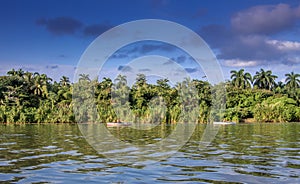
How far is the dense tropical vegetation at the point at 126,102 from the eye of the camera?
60812 mm

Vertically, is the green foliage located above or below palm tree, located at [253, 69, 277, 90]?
below

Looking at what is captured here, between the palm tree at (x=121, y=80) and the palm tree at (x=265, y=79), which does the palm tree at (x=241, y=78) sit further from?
the palm tree at (x=121, y=80)

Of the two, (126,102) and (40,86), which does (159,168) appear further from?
(40,86)

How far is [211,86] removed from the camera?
73.1 m

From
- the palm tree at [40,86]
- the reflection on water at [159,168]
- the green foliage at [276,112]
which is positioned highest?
the palm tree at [40,86]

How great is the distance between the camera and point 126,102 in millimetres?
63562

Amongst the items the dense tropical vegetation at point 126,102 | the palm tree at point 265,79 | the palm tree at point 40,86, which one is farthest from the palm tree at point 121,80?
the palm tree at point 265,79

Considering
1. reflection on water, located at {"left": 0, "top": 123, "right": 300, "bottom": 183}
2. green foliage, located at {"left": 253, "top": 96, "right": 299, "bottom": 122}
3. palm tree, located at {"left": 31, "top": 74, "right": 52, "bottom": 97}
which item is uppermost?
palm tree, located at {"left": 31, "top": 74, "right": 52, "bottom": 97}

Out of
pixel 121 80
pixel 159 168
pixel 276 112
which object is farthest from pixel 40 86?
pixel 159 168

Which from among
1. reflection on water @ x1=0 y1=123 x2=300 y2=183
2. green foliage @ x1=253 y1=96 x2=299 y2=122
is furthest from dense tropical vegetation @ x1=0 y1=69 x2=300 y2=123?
reflection on water @ x1=0 y1=123 x2=300 y2=183

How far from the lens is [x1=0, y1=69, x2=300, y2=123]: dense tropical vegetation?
200ft

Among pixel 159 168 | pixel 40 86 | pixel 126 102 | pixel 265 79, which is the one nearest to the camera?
pixel 159 168

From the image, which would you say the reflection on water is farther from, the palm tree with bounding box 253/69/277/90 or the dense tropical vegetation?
the palm tree with bounding box 253/69/277/90

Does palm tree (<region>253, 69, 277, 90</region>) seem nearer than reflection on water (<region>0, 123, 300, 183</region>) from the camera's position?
No
